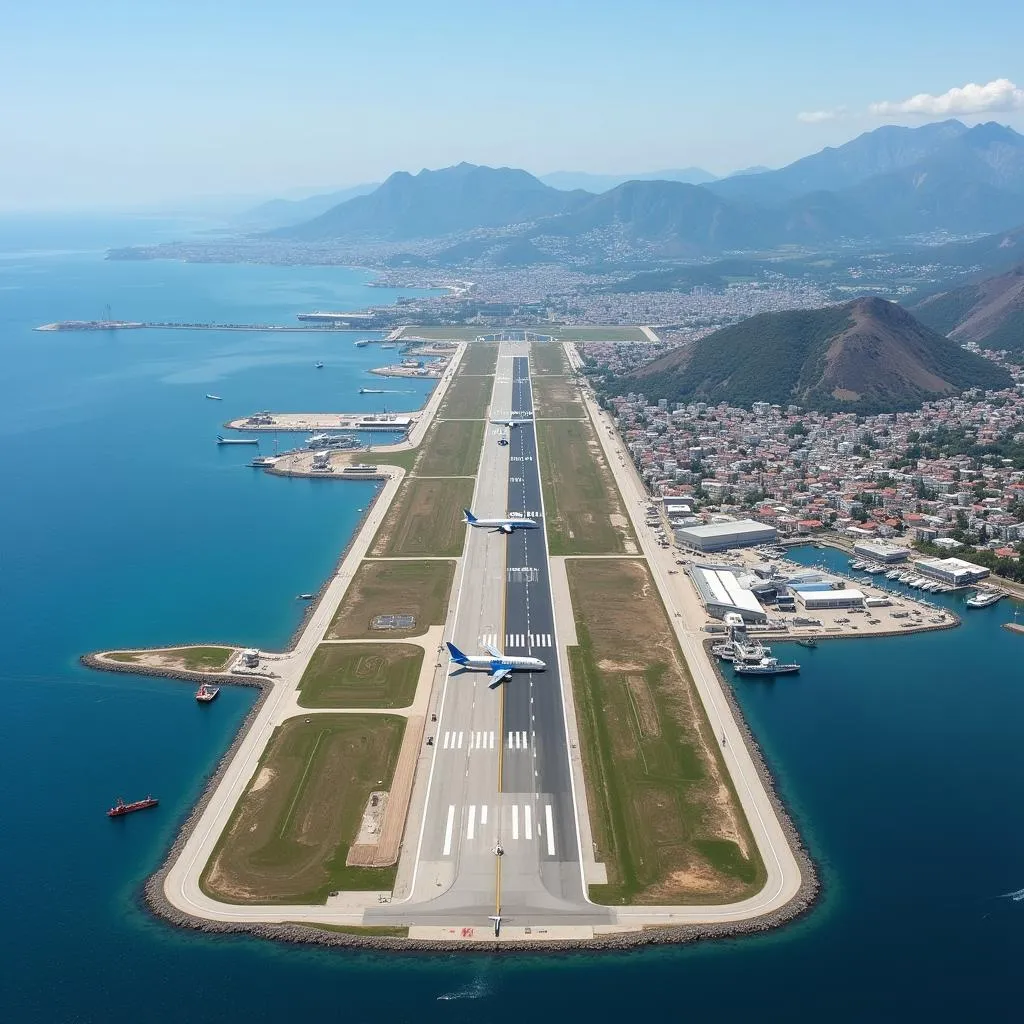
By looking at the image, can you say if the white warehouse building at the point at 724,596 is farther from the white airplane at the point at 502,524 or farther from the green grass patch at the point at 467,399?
the green grass patch at the point at 467,399

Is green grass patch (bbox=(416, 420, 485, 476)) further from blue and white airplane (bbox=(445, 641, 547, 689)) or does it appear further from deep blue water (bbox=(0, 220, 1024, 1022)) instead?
blue and white airplane (bbox=(445, 641, 547, 689))

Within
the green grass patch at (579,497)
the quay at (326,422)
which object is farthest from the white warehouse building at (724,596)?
the quay at (326,422)

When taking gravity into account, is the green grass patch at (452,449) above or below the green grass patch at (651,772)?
above

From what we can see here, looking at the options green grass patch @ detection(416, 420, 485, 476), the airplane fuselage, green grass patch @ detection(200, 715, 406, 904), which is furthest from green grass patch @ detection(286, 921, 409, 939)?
green grass patch @ detection(416, 420, 485, 476)

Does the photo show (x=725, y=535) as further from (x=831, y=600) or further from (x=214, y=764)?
(x=214, y=764)

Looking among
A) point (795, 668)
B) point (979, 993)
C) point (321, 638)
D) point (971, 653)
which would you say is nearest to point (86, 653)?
point (321, 638)

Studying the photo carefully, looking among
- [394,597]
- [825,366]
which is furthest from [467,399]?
[394,597]

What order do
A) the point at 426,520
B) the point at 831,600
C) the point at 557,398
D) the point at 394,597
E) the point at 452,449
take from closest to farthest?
the point at 831,600, the point at 394,597, the point at 426,520, the point at 452,449, the point at 557,398
